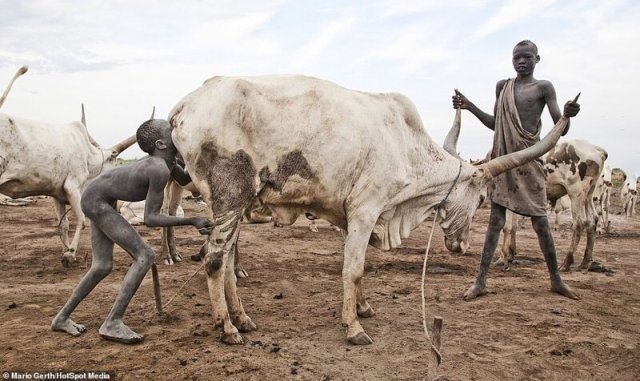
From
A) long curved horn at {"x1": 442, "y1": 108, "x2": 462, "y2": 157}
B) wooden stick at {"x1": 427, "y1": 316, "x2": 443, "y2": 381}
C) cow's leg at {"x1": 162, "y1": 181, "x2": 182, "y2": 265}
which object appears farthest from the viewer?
cow's leg at {"x1": 162, "y1": 181, "x2": 182, "y2": 265}

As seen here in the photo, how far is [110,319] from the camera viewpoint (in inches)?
165

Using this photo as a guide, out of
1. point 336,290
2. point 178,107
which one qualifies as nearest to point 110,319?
point 178,107

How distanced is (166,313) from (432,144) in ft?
9.76

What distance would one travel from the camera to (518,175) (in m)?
5.70

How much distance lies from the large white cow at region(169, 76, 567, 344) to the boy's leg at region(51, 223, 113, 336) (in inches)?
34.2

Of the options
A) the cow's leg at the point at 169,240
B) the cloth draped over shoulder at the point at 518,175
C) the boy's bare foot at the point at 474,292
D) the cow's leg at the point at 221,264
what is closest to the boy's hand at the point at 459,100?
the cloth draped over shoulder at the point at 518,175

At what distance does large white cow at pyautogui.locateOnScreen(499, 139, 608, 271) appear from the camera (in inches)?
320

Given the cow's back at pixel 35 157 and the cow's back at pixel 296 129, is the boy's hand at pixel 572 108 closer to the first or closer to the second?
the cow's back at pixel 296 129

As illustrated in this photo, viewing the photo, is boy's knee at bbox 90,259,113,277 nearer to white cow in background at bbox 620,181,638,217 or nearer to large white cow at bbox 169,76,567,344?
large white cow at bbox 169,76,567,344

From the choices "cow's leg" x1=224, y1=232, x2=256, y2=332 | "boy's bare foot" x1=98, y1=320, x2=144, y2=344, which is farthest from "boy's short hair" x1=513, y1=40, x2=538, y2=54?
"boy's bare foot" x1=98, y1=320, x2=144, y2=344

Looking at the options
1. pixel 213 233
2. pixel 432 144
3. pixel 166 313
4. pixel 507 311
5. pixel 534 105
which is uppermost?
pixel 534 105

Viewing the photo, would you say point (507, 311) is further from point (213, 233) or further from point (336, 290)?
point (213, 233)

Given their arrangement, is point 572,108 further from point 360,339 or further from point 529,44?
point 360,339

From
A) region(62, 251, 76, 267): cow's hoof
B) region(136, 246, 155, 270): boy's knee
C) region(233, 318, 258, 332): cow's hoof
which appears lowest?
region(62, 251, 76, 267): cow's hoof
